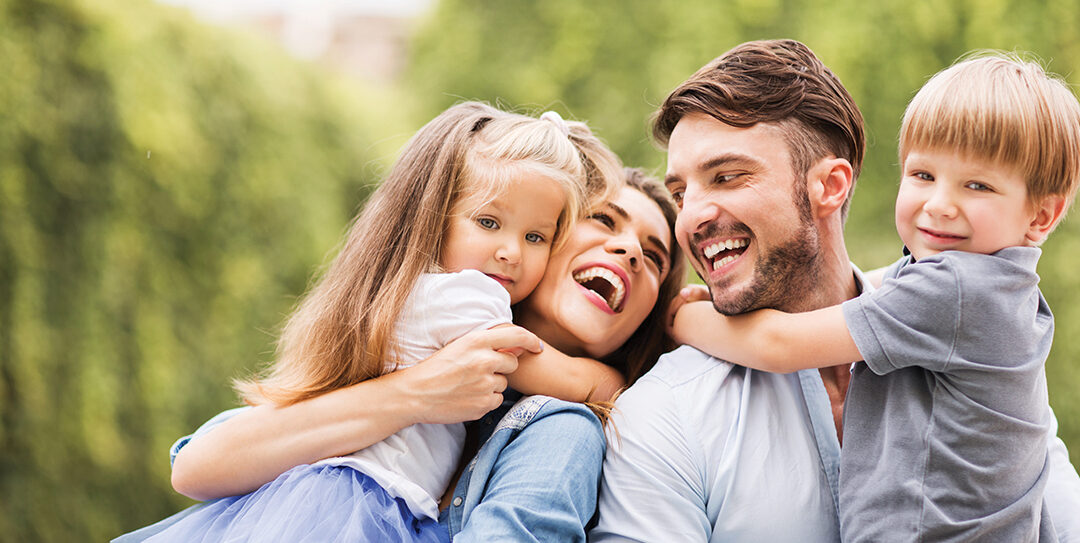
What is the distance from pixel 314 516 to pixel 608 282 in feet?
3.43

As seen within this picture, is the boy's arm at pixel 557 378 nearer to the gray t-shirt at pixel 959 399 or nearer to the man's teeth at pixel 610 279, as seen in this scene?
the man's teeth at pixel 610 279

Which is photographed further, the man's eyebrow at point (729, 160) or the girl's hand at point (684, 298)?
the girl's hand at point (684, 298)

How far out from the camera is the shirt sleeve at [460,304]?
7.37 ft

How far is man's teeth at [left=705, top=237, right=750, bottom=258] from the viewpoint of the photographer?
2312 millimetres

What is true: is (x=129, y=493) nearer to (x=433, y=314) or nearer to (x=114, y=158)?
(x=114, y=158)

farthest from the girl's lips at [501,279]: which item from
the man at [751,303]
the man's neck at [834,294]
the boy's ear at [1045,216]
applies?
the boy's ear at [1045,216]

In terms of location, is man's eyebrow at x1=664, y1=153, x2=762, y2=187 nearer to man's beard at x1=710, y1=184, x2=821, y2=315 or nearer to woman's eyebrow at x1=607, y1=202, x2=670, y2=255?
man's beard at x1=710, y1=184, x2=821, y2=315

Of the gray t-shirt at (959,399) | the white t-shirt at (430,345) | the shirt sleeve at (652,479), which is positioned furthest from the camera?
the white t-shirt at (430,345)

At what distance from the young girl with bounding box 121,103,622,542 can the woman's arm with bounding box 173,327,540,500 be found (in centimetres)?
5

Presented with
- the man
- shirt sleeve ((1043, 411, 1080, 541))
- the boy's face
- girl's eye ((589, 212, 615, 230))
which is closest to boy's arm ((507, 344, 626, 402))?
the man

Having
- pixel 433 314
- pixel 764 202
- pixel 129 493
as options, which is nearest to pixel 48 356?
pixel 129 493

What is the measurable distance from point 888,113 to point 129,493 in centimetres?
479

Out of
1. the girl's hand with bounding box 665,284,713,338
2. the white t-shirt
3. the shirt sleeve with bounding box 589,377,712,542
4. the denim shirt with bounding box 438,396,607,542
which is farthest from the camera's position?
the girl's hand with bounding box 665,284,713,338

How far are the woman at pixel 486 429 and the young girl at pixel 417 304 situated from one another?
0.06 metres
